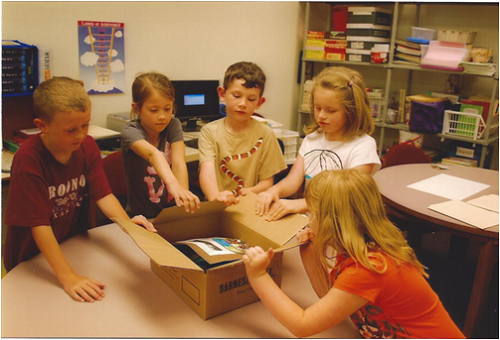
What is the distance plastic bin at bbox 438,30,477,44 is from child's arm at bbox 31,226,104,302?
3.55 m

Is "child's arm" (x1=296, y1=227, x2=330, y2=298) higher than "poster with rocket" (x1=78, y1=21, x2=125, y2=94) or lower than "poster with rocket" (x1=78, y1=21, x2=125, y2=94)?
lower

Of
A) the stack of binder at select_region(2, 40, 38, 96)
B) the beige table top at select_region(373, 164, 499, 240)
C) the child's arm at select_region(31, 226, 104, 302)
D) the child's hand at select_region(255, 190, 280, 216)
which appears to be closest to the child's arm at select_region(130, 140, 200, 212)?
the child's hand at select_region(255, 190, 280, 216)

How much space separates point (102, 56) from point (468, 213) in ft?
8.60

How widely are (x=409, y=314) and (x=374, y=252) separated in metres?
0.17

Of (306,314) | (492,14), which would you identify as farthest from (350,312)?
(492,14)

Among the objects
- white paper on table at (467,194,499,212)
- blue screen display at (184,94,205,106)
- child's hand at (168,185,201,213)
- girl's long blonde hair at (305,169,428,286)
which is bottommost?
white paper on table at (467,194,499,212)

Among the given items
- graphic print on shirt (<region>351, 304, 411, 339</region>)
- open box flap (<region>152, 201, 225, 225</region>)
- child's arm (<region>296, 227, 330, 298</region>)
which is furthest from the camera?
open box flap (<region>152, 201, 225, 225</region>)

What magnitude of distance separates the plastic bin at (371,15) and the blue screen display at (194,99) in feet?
5.54

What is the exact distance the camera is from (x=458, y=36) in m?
3.67

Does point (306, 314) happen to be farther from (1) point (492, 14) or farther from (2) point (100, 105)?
(1) point (492, 14)

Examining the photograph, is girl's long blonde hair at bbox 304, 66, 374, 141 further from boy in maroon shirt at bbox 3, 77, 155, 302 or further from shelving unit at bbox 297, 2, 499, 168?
shelving unit at bbox 297, 2, 499, 168

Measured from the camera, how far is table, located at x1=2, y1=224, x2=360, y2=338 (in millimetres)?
1019

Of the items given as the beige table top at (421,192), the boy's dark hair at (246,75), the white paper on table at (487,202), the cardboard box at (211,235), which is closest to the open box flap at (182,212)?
the cardboard box at (211,235)

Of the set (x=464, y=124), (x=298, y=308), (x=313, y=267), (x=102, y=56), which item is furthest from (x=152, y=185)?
(x=464, y=124)
